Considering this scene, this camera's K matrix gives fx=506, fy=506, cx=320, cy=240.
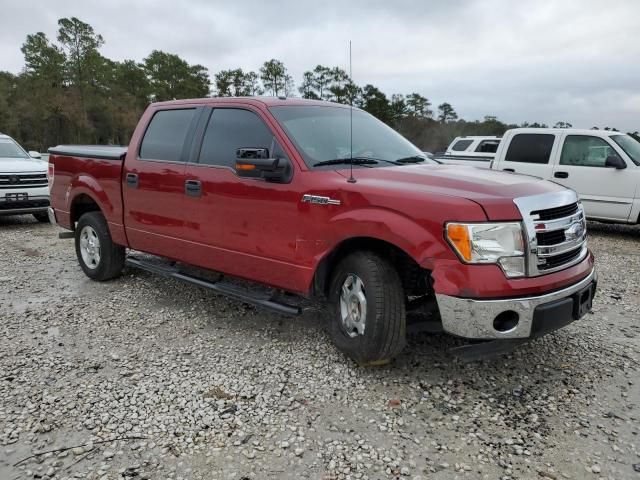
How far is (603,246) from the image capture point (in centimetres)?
792

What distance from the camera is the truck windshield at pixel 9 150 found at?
1021 centimetres

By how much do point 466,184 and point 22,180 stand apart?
8899 millimetres

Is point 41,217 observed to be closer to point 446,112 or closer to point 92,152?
point 92,152

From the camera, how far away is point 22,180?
931 centimetres

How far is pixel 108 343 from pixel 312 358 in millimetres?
1651

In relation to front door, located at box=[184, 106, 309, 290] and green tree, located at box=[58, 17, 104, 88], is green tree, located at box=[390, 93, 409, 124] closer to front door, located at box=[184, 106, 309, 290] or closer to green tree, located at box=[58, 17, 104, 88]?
green tree, located at box=[58, 17, 104, 88]

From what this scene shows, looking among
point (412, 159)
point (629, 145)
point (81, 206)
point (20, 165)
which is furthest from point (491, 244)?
point (20, 165)

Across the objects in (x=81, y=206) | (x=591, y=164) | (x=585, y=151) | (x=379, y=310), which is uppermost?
(x=585, y=151)

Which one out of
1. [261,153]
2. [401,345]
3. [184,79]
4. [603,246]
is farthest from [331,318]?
[184,79]

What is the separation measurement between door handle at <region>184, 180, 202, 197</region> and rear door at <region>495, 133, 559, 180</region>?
657 cm

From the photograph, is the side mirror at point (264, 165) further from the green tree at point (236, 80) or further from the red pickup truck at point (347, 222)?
the green tree at point (236, 80)

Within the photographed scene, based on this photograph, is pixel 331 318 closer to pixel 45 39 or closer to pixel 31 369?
pixel 31 369

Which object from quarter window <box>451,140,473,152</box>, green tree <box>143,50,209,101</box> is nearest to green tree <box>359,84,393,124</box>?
green tree <box>143,50,209,101</box>

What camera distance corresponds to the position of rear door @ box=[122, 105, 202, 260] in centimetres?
457
